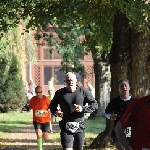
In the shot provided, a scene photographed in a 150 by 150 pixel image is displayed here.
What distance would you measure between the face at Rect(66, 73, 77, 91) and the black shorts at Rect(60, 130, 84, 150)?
0.74m

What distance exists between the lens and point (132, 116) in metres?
4.02

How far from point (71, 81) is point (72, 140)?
974 millimetres

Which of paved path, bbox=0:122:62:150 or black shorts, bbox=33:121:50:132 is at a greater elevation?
black shorts, bbox=33:121:50:132

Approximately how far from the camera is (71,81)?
28.0ft

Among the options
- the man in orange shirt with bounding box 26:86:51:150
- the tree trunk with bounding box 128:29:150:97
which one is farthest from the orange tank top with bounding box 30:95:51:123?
the tree trunk with bounding box 128:29:150:97

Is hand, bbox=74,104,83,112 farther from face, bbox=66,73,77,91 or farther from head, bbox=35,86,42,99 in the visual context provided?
head, bbox=35,86,42,99

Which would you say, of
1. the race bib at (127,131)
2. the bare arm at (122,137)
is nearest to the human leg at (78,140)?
the bare arm at (122,137)

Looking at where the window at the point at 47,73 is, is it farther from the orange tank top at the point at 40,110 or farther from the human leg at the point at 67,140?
the human leg at the point at 67,140

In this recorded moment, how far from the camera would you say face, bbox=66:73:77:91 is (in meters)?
8.50

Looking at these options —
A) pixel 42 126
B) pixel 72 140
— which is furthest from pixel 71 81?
pixel 42 126

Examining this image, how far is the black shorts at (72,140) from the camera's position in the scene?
341 inches

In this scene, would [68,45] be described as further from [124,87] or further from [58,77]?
[58,77]

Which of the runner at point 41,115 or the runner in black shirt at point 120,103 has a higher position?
the runner in black shirt at point 120,103

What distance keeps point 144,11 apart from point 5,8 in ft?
18.8
